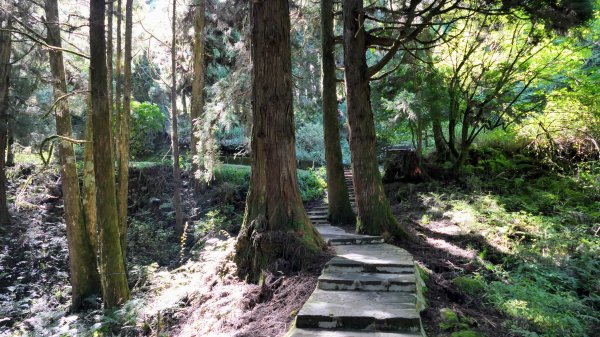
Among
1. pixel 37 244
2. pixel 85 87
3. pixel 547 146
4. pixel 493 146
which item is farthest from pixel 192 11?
pixel 547 146

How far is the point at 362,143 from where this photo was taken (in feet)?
24.3

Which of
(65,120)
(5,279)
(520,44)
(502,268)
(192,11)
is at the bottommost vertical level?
(5,279)

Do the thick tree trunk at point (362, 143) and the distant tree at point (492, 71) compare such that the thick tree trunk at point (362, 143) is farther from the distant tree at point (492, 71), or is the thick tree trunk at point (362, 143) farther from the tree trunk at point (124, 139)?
the tree trunk at point (124, 139)

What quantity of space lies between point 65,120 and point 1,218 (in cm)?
679

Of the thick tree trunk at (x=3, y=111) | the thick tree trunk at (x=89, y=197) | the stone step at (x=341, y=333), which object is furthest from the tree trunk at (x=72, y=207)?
the stone step at (x=341, y=333)

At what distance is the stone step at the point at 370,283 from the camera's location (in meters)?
4.61

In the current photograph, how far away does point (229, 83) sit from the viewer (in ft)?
38.6

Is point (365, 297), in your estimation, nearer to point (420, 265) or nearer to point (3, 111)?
point (420, 265)

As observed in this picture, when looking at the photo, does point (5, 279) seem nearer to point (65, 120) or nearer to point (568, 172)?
point (65, 120)

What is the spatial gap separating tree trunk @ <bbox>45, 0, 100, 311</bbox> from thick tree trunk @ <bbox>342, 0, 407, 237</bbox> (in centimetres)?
602

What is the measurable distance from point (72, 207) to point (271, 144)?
5580 mm

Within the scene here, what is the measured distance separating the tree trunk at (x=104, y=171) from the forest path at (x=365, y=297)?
12.7 ft

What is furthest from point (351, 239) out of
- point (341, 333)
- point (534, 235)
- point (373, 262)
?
point (534, 235)

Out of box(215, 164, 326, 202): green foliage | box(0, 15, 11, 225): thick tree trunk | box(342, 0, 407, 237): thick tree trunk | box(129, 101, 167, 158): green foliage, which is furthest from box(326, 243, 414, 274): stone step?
box(129, 101, 167, 158): green foliage
